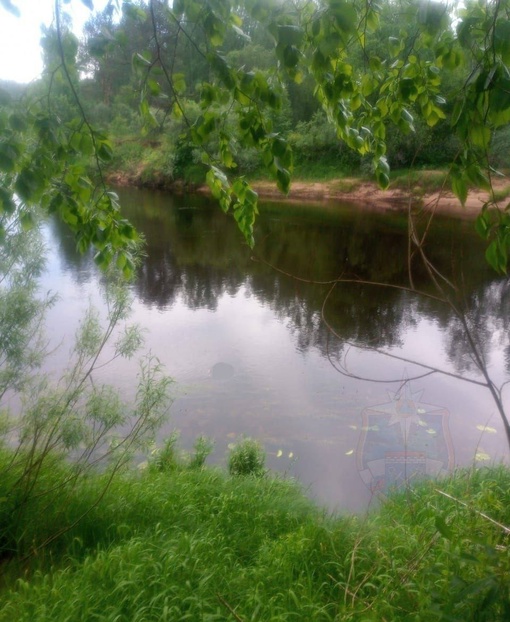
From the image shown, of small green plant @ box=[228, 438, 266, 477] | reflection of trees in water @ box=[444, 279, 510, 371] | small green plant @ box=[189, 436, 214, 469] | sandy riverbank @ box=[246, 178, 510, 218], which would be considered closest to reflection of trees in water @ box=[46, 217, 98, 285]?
small green plant @ box=[189, 436, 214, 469]

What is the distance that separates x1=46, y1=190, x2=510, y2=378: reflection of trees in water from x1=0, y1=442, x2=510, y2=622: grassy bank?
3217 mm

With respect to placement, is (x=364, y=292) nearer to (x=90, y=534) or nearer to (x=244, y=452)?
(x=244, y=452)

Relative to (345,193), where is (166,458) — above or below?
below

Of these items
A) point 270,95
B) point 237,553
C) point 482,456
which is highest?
point 270,95

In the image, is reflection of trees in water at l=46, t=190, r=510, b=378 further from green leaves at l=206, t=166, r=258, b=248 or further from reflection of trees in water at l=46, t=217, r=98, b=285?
green leaves at l=206, t=166, r=258, b=248

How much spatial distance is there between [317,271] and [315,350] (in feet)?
12.1

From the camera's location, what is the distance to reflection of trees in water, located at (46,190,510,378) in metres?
8.38

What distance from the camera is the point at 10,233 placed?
400cm

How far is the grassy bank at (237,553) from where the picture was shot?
1977 mm

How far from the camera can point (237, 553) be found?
2982mm

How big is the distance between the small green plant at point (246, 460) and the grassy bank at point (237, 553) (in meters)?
0.44

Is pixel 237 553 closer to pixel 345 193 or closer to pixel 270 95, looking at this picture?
pixel 270 95

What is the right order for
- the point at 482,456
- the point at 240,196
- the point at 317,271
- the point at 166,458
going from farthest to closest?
the point at 317,271 < the point at 482,456 < the point at 166,458 < the point at 240,196

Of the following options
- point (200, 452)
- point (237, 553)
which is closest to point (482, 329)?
point (200, 452)
